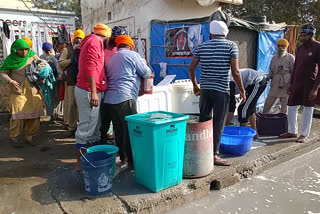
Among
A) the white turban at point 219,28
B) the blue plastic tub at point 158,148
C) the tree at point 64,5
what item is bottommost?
the blue plastic tub at point 158,148

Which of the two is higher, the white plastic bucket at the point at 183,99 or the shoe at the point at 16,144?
the white plastic bucket at the point at 183,99

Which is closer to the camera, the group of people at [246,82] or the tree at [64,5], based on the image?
the group of people at [246,82]

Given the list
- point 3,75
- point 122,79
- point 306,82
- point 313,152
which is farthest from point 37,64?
point 313,152

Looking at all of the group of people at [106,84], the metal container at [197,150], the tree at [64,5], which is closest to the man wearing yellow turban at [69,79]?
the group of people at [106,84]

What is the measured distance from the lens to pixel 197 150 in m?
3.18

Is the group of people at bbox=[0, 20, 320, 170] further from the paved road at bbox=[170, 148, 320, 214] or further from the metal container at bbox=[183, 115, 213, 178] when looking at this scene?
the paved road at bbox=[170, 148, 320, 214]

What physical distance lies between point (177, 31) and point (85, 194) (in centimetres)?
590

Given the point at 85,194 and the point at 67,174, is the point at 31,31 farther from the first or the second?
the point at 85,194

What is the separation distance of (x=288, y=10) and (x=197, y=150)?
45.5ft

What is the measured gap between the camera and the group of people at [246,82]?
3.35 metres

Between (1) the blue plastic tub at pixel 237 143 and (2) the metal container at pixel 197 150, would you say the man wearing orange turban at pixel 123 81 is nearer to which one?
(2) the metal container at pixel 197 150

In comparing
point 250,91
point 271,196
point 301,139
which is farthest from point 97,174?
point 301,139

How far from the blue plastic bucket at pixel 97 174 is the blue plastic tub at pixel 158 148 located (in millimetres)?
342

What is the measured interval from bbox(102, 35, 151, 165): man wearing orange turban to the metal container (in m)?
0.76
